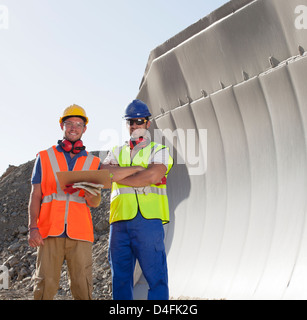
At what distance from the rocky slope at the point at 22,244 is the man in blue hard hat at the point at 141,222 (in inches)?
147

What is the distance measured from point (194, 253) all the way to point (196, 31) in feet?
8.64

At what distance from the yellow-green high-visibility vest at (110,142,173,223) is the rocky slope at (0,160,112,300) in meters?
3.78

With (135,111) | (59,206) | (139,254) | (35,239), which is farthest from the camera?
(135,111)

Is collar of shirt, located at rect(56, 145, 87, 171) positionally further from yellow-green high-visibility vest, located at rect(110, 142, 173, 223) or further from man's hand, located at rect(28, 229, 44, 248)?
man's hand, located at rect(28, 229, 44, 248)

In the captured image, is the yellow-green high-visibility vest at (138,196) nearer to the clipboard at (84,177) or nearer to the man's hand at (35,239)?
the clipboard at (84,177)

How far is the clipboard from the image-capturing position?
361cm

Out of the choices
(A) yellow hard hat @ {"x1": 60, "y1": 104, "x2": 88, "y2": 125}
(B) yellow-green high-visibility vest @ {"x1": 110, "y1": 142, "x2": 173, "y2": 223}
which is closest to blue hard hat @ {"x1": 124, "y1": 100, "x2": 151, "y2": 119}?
(B) yellow-green high-visibility vest @ {"x1": 110, "y1": 142, "x2": 173, "y2": 223}

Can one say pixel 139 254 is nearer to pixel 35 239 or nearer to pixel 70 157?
pixel 35 239

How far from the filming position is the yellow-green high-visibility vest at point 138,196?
13.0 feet

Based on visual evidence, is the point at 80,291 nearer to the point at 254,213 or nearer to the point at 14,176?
the point at 254,213

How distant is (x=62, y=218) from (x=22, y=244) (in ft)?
26.2

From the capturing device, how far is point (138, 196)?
4.01m

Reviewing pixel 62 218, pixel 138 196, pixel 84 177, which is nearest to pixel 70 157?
pixel 84 177
